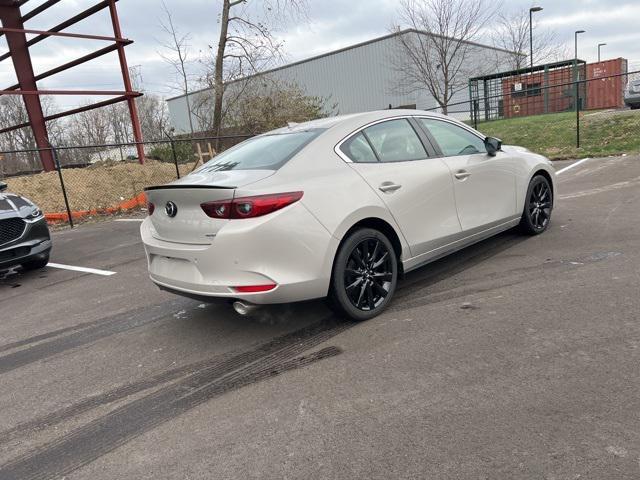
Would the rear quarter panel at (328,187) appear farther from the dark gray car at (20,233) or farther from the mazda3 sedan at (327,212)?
the dark gray car at (20,233)

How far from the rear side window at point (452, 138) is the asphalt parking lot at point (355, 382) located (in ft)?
3.77

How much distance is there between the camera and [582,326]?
134 inches

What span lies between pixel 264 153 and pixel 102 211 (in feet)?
32.2

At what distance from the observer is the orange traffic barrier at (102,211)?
1173 cm

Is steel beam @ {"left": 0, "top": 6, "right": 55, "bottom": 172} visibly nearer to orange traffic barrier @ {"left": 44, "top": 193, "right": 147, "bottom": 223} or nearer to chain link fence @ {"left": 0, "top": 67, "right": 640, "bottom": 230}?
chain link fence @ {"left": 0, "top": 67, "right": 640, "bottom": 230}

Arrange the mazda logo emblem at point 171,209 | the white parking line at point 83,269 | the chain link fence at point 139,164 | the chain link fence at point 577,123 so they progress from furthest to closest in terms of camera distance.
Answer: the chain link fence at point 577,123 < the chain link fence at point 139,164 < the white parking line at point 83,269 < the mazda logo emblem at point 171,209

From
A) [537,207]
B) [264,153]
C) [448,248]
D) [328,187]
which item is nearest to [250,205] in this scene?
[328,187]

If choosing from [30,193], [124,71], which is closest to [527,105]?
[124,71]

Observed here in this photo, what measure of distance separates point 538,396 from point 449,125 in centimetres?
308

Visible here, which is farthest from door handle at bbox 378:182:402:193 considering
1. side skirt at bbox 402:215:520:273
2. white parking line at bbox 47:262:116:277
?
white parking line at bbox 47:262:116:277

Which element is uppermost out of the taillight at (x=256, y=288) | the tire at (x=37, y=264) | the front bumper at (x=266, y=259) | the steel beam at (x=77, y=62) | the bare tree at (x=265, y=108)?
the steel beam at (x=77, y=62)

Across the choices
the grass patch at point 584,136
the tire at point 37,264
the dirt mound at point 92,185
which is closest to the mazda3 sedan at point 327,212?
the tire at point 37,264

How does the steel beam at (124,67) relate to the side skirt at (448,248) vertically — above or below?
above

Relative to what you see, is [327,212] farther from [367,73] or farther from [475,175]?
[367,73]
